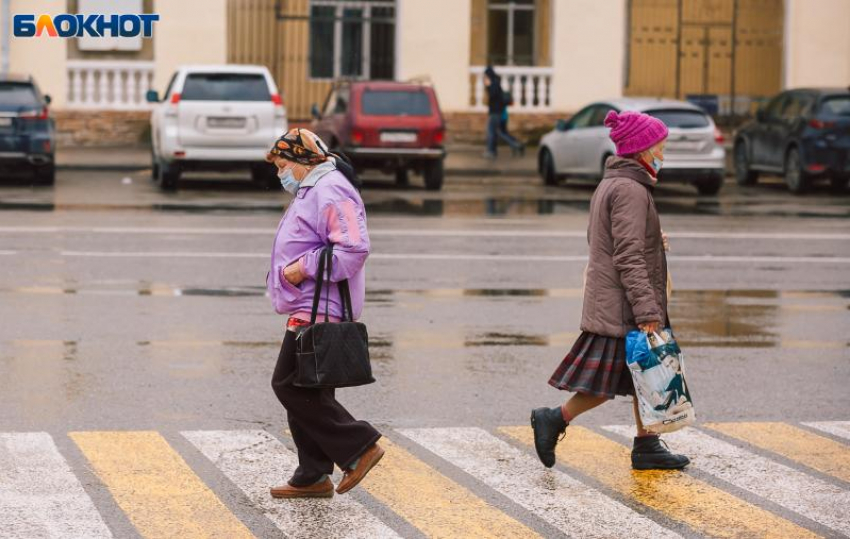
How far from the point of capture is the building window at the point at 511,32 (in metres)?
36.0

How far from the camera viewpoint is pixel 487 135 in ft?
103

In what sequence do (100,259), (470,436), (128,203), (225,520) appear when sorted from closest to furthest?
1. (225,520)
2. (470,436)
3. (100,259)
4. (128,203)

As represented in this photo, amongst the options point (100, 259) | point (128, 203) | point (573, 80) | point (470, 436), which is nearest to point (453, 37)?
point (573, 80)

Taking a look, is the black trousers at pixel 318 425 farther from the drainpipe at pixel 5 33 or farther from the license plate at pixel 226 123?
the drainpipe at pixel 5 33

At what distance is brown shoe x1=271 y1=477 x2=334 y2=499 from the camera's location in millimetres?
7145

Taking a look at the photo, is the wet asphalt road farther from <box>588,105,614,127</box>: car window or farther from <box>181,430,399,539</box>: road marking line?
<box>588,105,614,127</box>: car window

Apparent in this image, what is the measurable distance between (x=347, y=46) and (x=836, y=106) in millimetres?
12438

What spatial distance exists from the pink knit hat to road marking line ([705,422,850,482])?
5.20 feet

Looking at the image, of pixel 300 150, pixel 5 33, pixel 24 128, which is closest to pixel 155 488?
pixel 300 150

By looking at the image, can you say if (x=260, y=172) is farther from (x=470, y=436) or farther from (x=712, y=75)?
Result: (x=470, y=436)

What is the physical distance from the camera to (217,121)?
24.0 meters

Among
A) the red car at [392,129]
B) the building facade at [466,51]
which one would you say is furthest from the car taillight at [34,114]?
the building facade at [466,51]

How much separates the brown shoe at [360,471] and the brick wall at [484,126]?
26.8 meters

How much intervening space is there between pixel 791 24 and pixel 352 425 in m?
29.2
